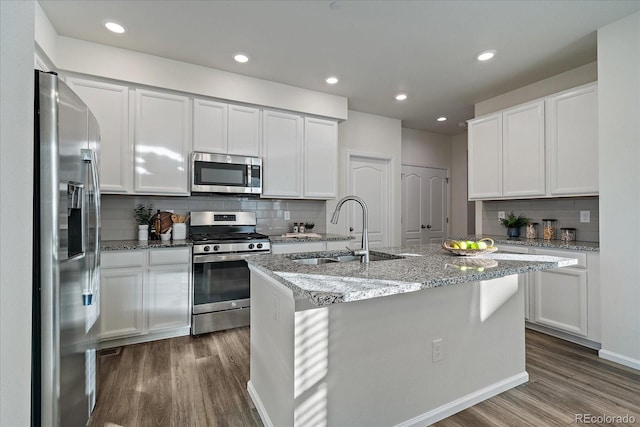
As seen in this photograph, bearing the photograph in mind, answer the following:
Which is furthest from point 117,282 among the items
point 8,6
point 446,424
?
point 446,424

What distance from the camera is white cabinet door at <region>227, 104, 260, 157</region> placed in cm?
349

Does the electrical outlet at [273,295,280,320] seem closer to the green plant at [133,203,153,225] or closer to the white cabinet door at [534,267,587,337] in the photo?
the green plant at [133,203,153,225]

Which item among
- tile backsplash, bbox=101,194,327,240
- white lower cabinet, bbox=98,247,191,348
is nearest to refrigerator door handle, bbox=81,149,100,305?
white lower cabinet, bbox=98,247,191,348

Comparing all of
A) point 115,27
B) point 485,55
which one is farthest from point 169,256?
point 485,55

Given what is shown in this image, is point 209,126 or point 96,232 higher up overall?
point 209,126

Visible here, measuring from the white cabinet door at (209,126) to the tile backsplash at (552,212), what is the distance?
349 cm

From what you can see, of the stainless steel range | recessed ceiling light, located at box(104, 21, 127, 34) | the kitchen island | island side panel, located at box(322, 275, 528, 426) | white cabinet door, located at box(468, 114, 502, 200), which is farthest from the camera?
white cabinet door, located at box(468, 114, 502, 200)

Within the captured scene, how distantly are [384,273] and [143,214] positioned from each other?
2862 mm

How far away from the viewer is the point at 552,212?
11.6 feet

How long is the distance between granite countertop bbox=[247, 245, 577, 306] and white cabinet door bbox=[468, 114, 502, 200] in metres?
1.97


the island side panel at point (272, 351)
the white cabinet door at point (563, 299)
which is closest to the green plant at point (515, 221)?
the white cabinet door at point (563, 299)

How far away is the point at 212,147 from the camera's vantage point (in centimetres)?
338

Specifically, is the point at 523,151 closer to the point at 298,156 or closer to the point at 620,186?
the point at 620,186

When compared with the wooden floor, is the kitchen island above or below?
above
